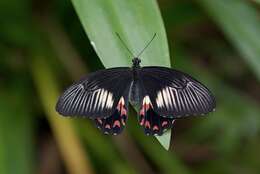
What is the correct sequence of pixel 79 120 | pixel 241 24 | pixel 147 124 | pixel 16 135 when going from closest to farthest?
pixel 147 124, pixel 241 24, pixel 16 135, pixel 79 120

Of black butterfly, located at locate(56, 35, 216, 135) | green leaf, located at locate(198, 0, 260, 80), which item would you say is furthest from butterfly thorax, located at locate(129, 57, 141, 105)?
green leaf, located at locate(198, 0, 260, 80)

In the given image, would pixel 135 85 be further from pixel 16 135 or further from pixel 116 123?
pixel 16 135

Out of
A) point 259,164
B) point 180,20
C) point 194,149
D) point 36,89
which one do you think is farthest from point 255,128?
point 36,89

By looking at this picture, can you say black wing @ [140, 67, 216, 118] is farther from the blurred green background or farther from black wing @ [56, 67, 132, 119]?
the blurred green background

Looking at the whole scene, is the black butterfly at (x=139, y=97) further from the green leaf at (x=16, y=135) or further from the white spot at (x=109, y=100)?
the green leaf at (x=16, y=135)

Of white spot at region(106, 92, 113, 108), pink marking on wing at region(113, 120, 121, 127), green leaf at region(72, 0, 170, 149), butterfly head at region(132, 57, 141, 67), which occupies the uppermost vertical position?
green leaf at region(72, 0, 170, 149)

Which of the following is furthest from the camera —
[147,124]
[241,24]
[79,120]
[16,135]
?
[79,120]

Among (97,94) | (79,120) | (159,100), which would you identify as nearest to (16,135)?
(79,120)

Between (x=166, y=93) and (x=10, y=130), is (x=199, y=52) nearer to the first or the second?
(x=10, y=130)
